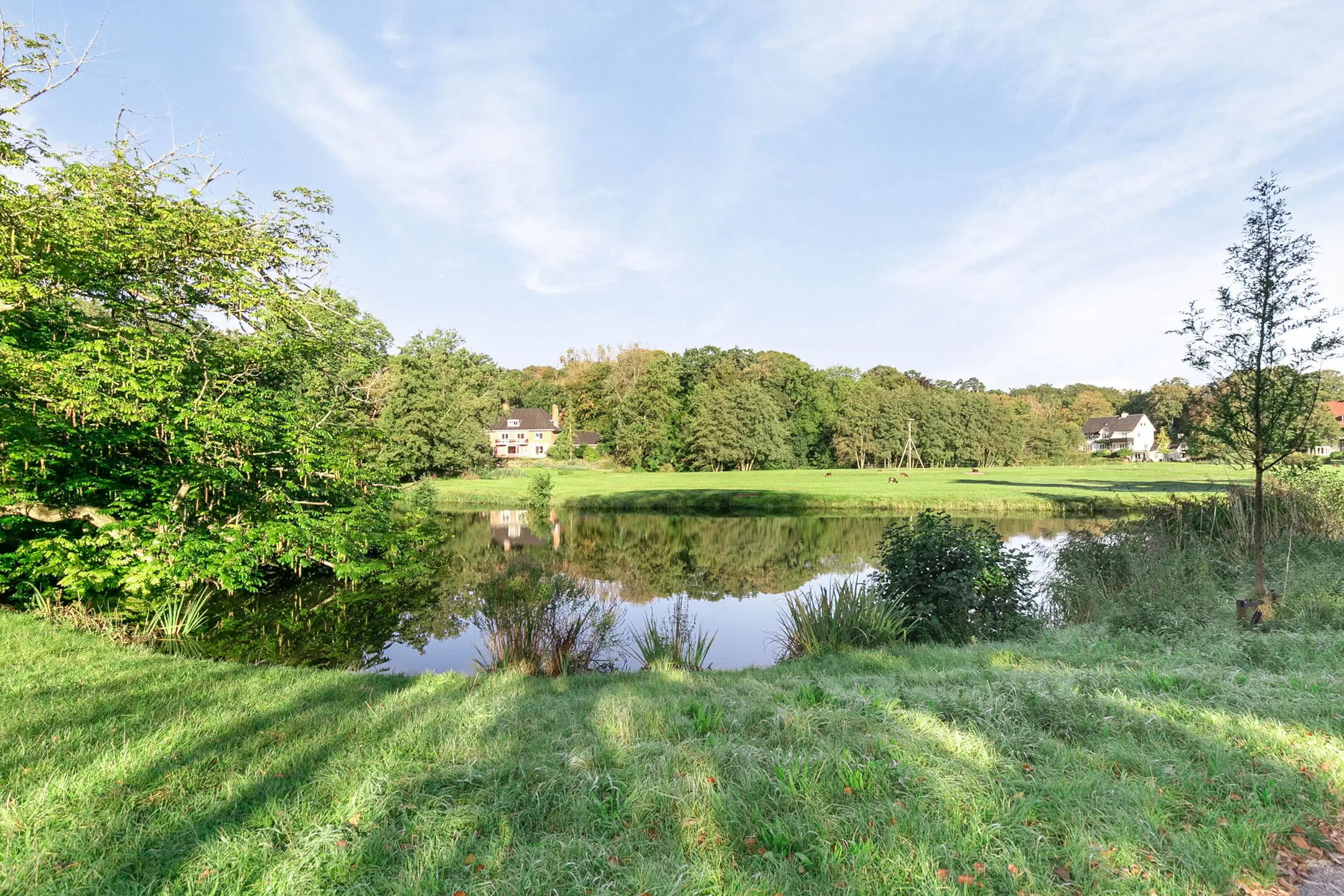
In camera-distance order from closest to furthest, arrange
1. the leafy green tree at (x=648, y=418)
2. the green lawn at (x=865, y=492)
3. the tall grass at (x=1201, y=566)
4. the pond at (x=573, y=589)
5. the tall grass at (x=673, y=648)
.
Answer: the tall grass at (x=1201, y=566) < the tall grass at (x=673, y=648) < the pond at (x=573, y=589) < the green lawn at (x=865, y=492) < the leafy green tree at (x=648, y=418)

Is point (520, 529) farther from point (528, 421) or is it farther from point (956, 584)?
point (528, 421)

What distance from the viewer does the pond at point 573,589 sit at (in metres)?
9.73

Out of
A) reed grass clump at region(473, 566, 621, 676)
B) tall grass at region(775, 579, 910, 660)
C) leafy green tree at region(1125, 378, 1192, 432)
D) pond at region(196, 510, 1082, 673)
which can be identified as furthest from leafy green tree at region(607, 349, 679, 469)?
leafy green tree at region(1125, 378, 1192, 432)

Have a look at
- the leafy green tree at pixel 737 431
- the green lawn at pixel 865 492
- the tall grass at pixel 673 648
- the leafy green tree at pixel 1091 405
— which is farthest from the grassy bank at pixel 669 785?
the leafy green tree at pixel 1091 405

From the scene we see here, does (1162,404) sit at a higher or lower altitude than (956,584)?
higher

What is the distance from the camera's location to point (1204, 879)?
2.83 meters

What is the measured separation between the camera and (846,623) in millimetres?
8820

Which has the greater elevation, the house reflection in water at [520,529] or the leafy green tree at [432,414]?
the leafy green tree at [432,414]

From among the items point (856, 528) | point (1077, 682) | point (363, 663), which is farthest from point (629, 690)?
point (856, 528)

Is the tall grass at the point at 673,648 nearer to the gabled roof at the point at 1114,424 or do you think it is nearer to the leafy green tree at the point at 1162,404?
the leafy green tree at the point at 1162,404

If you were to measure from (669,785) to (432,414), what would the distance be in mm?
43824

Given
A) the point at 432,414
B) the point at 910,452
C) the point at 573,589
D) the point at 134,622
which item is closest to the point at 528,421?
the point at 432,414

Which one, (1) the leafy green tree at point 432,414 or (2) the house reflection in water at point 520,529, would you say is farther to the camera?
(1) the leafy green tree at point 432,414

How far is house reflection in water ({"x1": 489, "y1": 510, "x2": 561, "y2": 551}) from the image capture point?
22.4m
